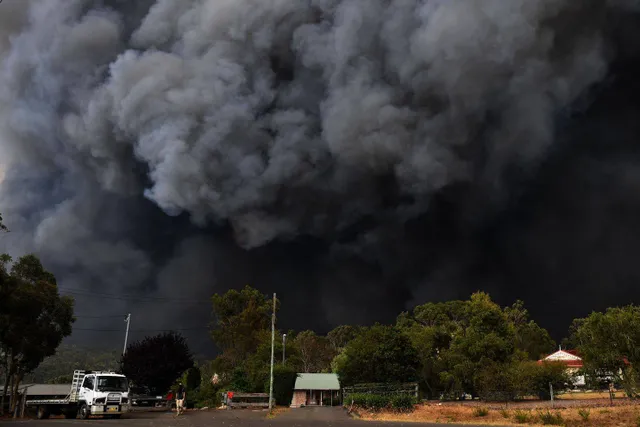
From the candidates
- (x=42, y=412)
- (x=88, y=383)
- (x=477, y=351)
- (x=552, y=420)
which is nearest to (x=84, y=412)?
(x=88, y=383)

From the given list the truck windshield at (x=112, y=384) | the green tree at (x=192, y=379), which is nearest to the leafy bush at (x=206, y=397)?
the green tree at (x=192, y=379)

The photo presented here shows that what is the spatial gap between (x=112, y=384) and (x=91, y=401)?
147cm

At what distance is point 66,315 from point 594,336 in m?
37.9

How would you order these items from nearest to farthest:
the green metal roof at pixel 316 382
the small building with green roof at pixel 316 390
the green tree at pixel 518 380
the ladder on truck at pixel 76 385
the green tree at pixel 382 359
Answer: the ladder on truck at pixel 76 385
the green tree at pixel 518 380
the green tree at pixel 382 359
the small building with green roof at pixel 316 390
the green metal roof at pixel 316 382

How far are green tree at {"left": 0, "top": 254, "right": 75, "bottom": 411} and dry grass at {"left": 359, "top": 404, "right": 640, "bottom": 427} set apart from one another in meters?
22.5

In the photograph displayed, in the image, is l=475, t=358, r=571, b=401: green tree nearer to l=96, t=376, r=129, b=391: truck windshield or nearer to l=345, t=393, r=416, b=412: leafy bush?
l=345, t=393, r=416, b=412: leafy bush

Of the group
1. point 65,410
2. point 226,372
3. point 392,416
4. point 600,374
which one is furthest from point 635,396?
point 226,372

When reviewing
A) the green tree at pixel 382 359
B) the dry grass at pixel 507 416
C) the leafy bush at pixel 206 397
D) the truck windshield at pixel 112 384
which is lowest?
the leafy bush at pixel 206 397

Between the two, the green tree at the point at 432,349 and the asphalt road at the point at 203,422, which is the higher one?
the green tree at the point at 432,349

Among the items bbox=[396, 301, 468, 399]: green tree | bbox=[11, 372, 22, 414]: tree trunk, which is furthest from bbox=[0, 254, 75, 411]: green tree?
bbox=[396, 301, 468, 399]: green tree

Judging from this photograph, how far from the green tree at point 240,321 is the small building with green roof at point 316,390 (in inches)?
542

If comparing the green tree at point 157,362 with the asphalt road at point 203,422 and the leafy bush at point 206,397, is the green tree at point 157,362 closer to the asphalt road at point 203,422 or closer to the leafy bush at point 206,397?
the leafy bush at point 206,397

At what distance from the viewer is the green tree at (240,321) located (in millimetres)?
71688

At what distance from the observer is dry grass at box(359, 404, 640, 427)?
18.6 meters
